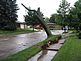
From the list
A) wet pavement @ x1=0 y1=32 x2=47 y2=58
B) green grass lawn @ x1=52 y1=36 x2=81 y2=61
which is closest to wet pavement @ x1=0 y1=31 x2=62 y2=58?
wet pavement @ x1=0 y1=32 x2=47 y2=58

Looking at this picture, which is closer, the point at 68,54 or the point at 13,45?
the point at 68,54

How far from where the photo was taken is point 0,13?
5550 cm

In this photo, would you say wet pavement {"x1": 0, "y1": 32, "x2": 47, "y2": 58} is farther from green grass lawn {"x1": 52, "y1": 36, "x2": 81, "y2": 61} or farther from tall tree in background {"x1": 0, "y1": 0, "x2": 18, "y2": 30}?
tall tree in background {"x1": 0, "y1": 0, "x2": 18, "y2": 30}

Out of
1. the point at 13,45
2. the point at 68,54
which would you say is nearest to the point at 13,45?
the point at 13,45

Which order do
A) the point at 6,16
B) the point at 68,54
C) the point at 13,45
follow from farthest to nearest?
the point at 6,16, the point at 13,45, the point at 68,54

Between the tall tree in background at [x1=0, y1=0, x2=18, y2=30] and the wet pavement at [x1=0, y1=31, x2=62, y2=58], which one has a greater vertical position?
the tall tree in background at [x1=0, y1=0, x2=18, y2=30]

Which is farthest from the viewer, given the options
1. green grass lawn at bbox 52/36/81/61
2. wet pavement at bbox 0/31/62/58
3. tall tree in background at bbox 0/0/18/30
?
tall tree in background at bbox 0/0/18/30

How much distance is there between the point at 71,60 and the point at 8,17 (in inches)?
1871

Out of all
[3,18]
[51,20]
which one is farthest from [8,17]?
[51,20]

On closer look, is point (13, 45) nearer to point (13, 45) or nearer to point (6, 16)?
point (13, 45)

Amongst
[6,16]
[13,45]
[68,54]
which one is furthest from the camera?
[6,16]

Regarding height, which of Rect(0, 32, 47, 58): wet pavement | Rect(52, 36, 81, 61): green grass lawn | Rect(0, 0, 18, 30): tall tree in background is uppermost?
Rect(0, 0, 18, 30): tall tree in background

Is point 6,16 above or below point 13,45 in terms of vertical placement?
above

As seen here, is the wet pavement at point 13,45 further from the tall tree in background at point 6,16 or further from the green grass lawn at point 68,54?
the tall tree in background at point 6,16
